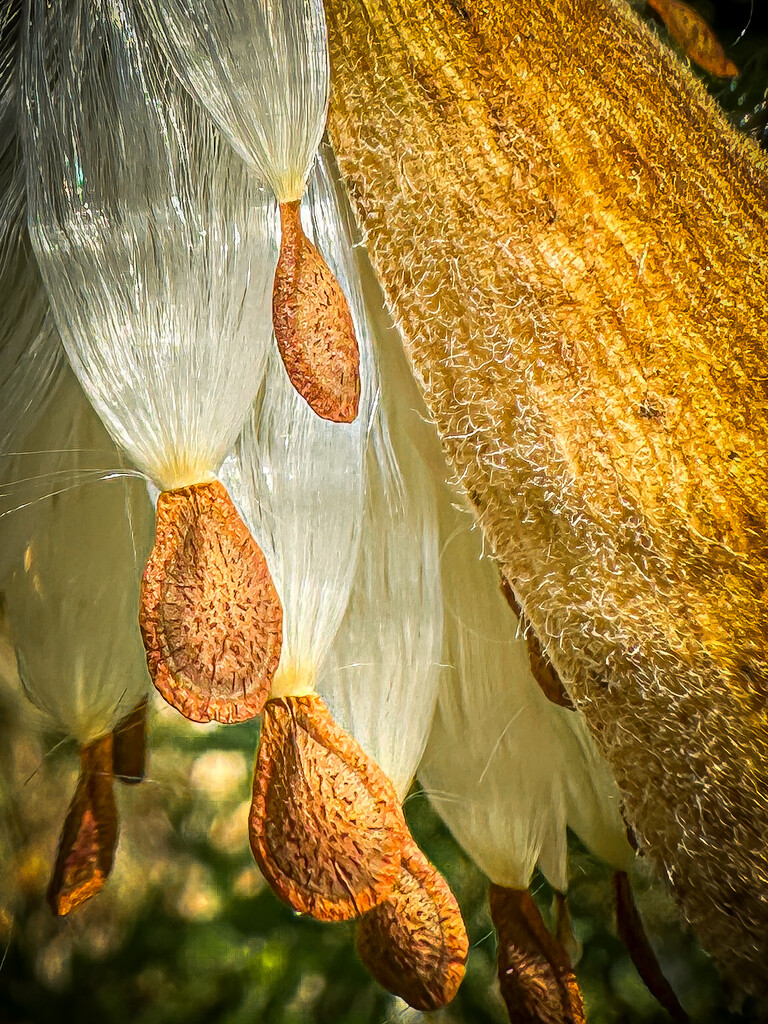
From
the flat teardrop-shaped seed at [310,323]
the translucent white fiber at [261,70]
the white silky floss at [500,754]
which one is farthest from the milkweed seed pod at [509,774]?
the translucent white fiber at [261,70]

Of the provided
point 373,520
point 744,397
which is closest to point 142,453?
point 373,520

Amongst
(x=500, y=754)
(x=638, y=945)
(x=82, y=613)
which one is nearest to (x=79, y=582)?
(x=82, y=613)

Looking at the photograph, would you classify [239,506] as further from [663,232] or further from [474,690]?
[663,232]

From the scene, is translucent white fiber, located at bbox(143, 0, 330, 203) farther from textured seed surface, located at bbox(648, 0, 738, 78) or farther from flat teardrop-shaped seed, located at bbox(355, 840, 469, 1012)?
flat teardrop-shaped seed, located at bbox(355, 840, 469, 1012)

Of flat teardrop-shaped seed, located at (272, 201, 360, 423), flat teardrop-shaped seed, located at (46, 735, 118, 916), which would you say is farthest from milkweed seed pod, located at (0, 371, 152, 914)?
flat teardrop-shaped seed, located at (272, 201, 360, 423)

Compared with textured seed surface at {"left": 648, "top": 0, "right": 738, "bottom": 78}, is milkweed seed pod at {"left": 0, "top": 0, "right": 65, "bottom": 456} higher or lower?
lower

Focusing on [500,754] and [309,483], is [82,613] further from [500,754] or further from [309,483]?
[500,754]
